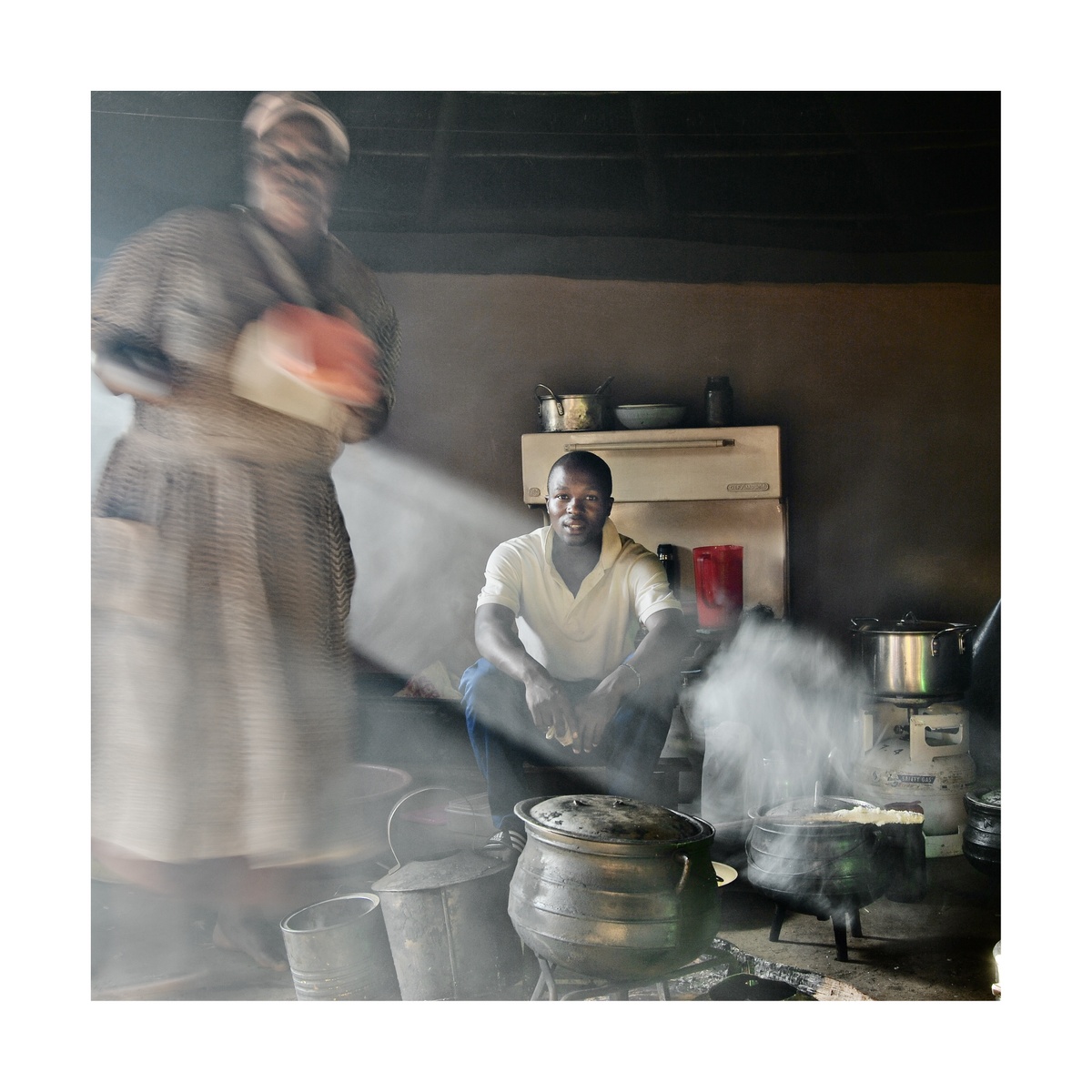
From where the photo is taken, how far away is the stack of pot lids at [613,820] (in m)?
1.86

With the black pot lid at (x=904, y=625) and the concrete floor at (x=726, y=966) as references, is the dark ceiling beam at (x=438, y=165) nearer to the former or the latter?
the black pot lid at (x=904, y=625)

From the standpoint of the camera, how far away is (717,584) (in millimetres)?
2203

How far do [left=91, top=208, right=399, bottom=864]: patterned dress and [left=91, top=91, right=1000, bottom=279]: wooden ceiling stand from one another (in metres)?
0.17

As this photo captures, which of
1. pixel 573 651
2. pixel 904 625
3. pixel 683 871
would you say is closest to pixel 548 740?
pixel 573 651

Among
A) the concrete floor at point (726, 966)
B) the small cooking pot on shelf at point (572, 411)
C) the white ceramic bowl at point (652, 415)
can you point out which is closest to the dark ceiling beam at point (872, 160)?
the white ceramic bowl at point (652, 415)

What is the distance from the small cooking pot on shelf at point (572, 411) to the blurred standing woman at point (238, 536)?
401 mm

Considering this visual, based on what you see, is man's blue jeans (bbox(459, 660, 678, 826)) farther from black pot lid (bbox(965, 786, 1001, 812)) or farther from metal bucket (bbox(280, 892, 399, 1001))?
black pot lid (bbox(965, 786, 1001, 812))

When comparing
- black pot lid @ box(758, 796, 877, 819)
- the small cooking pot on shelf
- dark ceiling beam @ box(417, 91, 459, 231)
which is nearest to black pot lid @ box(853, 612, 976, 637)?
black pot lid @ box(758, 796, 877, 819)

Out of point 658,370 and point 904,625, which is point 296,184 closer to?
point 658,370

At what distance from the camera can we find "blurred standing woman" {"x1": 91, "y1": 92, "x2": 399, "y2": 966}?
2090mm
